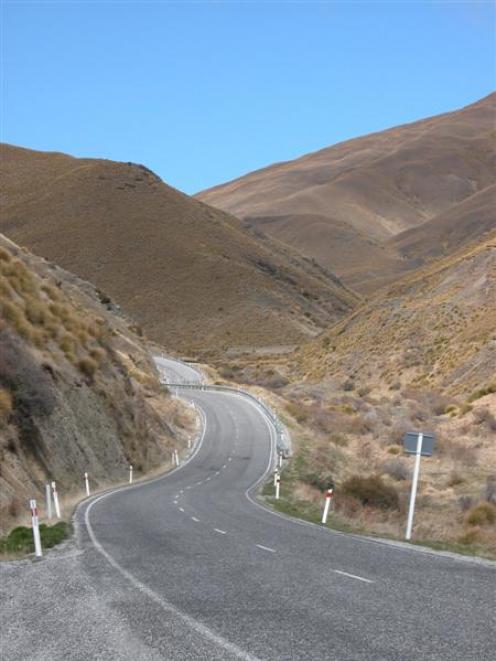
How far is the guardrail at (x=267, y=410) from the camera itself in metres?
39.3

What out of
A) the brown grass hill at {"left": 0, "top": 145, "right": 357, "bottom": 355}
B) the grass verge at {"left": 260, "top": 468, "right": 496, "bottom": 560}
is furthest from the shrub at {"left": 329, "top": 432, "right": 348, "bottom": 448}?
the brown grass hill at {"left": 0, "top": 145, "right": 357, "bottom": 355}

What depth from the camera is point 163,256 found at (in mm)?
136000

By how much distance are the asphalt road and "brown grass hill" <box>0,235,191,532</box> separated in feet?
15.1

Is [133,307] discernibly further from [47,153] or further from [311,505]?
[311,505]

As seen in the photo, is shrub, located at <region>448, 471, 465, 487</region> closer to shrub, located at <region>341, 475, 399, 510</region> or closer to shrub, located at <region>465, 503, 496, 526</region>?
shrub, located at <region>341, 475, 399, 510</region>

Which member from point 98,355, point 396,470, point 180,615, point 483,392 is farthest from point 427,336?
point 180,615

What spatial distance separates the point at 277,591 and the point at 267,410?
136 ft

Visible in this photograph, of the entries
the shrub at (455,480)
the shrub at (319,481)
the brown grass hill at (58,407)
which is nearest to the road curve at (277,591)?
the brown grass hill at (58,407)

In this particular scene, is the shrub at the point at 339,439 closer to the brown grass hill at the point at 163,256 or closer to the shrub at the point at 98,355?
the shrub at the point at 98,355

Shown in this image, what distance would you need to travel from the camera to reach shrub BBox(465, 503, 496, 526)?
2150 cm

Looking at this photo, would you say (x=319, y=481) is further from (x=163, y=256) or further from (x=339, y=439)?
(x=163, y=256)

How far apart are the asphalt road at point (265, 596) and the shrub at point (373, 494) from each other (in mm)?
7856

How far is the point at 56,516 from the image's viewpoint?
1814 centimetres

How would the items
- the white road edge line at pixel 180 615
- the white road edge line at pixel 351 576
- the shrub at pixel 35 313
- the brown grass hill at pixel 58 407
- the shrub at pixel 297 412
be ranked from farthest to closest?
the shrub at pixel 297 412, the shrub at pixel 35 313, the brown grass hill at pixel 58 407, the white road edge line at pixel 351 576, the white road edge line at pixel 180 615
